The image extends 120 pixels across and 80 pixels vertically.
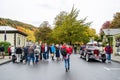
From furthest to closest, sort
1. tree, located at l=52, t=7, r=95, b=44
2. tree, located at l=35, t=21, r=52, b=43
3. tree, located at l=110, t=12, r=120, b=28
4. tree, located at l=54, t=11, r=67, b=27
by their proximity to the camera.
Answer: tree, located at l=35, t=21, r=52, b=43
tree, located at l=54, t=11, r=67, b=27
tree, located at l=110, t=12, r=120, b=28
tree, located at l=52, t=7, r=95, b=44

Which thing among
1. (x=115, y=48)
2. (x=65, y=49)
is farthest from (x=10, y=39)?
(x=65, y=49)

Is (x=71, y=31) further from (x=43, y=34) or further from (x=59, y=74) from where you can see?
(x=59, y=74)

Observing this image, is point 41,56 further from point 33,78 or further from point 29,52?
point 33,78

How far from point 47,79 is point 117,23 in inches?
3727

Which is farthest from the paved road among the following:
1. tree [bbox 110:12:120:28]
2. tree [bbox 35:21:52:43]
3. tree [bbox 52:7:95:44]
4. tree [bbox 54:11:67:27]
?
tree [bbox 35:21:52:43]

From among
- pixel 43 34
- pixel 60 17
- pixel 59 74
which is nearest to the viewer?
pixel 59 74

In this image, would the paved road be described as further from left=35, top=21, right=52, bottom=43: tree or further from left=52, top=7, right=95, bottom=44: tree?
left=35, top=21, right=52, bottom=43: tree

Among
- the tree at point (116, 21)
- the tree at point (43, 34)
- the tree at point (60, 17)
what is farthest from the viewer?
the tree at point (43, 34)

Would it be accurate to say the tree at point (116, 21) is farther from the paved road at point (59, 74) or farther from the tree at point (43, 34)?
the paved road at point (59, 74)

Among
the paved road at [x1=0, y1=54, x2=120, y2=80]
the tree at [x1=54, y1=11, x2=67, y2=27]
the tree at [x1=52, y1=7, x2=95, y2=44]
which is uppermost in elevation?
the tree at [x1=54, y1=11, x2=67, y2=27]

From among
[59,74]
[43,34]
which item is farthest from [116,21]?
[59,74]

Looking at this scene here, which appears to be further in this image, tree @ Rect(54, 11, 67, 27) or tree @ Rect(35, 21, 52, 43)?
tree @ Rect(35, 21, 52, 43)

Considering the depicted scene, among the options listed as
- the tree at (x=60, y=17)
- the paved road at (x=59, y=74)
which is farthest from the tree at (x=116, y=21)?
the paved road at (x=59, y=74)

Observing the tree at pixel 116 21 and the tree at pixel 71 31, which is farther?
the tree at pixel 116 21
